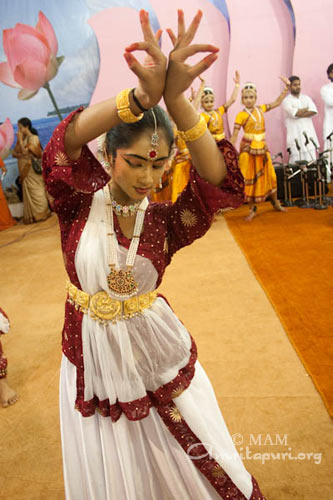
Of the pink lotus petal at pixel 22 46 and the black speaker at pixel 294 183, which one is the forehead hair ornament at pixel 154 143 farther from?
the pink lotus petal at pixel 22 46

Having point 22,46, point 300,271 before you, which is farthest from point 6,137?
point 300,271

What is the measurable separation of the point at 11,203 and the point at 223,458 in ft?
24.2

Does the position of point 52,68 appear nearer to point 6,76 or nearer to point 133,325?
point 6,76

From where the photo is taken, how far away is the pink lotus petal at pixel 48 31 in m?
7.23

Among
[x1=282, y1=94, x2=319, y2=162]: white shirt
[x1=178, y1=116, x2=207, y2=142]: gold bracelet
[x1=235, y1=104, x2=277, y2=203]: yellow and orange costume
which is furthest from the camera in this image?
[x1=282, y1=94, x2=319, y2=162]: white shirt

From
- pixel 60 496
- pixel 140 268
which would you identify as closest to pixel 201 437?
pixel 140 268

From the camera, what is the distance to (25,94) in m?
7.52

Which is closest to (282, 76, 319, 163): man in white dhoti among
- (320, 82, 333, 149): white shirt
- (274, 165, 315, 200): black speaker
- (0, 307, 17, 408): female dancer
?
(320, 82, 333, 149): white shirt

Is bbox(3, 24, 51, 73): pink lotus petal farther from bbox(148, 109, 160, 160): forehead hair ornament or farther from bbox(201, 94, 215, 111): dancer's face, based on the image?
bbox(148, 109, 160, 160): forehead hair ornament

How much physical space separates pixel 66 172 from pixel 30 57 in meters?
7.24

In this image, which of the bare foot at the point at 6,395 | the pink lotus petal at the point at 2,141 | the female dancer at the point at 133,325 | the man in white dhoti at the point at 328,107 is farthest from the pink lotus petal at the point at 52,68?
the female dancer at the point at 133,325

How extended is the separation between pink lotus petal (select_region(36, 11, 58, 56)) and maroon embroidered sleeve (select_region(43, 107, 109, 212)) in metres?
7.04

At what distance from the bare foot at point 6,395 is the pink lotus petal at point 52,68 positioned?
244 inches

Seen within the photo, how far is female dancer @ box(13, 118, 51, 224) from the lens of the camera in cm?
712
